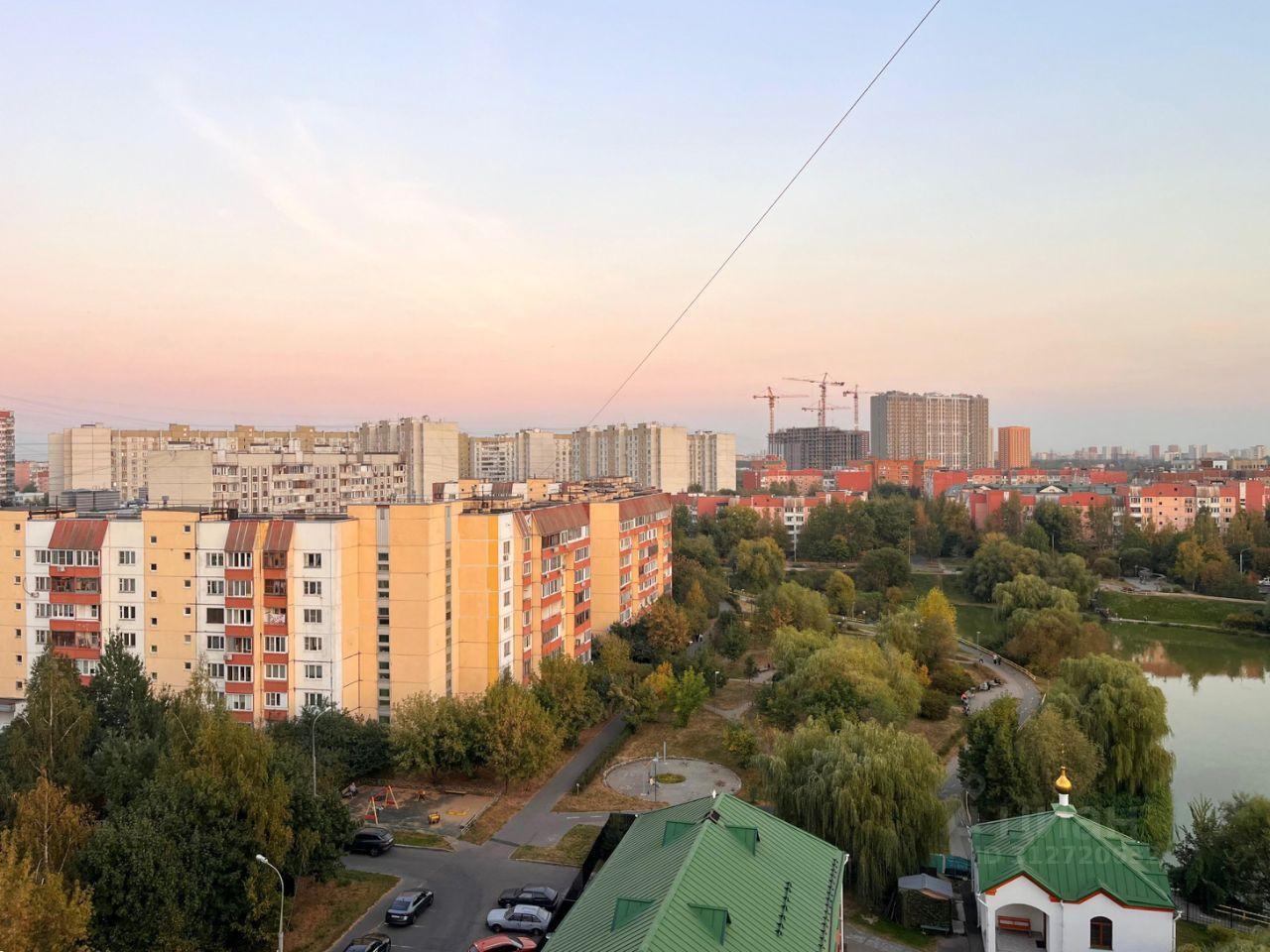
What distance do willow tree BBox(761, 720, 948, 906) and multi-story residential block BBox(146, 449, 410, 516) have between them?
23655 mm

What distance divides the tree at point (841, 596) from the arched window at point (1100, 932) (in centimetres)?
2663

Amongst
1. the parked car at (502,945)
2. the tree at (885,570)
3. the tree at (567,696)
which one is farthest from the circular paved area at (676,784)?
the tree at (885,570)

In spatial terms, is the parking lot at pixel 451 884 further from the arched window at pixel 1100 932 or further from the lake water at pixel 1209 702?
the lake water at pixel 1209 702

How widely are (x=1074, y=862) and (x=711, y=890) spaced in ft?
17.7

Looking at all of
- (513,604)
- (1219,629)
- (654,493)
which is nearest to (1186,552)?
(1219,629)

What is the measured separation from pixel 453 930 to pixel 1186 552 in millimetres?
42602

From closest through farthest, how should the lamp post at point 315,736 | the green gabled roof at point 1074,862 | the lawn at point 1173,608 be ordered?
the green gabled roof at point 1074,862 → the lamp post at point 315,736 → the lawn at point 1173,608

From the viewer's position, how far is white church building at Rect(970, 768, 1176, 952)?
10.8 m

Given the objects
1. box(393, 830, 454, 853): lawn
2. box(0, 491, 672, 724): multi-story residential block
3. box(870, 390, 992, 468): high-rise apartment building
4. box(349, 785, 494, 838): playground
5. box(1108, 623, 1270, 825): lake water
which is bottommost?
box(1108, 623, 1270, 825): lake water

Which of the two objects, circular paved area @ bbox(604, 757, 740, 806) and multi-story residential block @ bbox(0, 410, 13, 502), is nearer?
circular paved area @ bbox(604, 757, 740, 806)

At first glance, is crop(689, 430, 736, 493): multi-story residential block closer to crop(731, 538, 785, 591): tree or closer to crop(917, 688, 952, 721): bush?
crop(731, 538, 785, 591): tree

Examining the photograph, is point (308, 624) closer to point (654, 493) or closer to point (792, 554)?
point (654, 493)

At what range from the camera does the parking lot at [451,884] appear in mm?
11797

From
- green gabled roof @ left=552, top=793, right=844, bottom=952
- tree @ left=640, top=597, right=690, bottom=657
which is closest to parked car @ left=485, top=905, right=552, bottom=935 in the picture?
green gabled roof @ left=552, top=793, right=844, bottom=952
